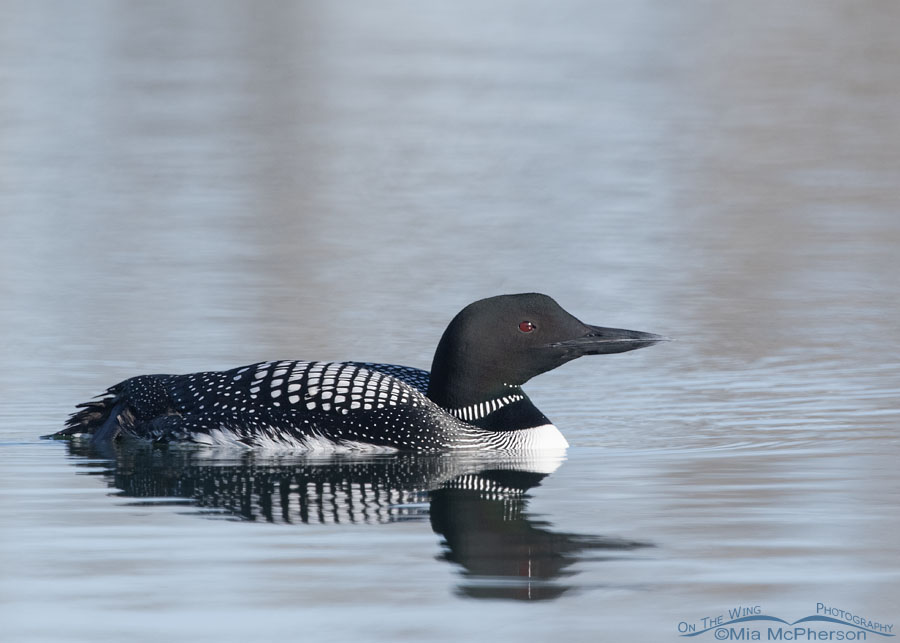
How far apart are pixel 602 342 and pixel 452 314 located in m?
2.54

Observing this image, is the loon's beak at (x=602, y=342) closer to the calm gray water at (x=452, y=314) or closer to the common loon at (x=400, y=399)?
the common loon at (x=400, y=399)

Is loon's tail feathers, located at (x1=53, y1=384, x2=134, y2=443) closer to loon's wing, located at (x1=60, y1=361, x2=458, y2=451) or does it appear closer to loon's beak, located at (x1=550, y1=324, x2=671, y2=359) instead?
loon's wing, located at (x1=60, y1=361, x2=458, y2=451)

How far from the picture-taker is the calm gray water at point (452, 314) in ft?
13.4

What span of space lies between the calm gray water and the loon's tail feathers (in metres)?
0.13

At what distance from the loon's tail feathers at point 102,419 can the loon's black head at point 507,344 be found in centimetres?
112

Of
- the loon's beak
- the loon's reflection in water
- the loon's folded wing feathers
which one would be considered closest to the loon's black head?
the loon's beak

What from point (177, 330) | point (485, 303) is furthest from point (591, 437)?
point (177, 330)

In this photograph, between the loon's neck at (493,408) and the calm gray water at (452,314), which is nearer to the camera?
the calm gray water at (452,314)

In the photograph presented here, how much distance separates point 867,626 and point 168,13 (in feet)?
89.9

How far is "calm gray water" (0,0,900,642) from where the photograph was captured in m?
4.09

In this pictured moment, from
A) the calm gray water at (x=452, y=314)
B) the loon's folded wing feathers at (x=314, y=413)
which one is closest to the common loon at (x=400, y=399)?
the loon's folded wing feathers at (x=314, y=413)

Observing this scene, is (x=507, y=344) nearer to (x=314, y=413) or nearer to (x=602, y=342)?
(x=602, y=342)

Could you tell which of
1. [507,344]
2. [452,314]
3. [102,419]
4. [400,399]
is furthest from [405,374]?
[452,314]

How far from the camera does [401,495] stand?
522cm
